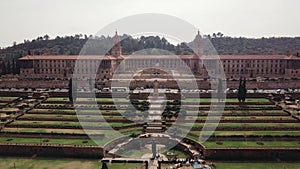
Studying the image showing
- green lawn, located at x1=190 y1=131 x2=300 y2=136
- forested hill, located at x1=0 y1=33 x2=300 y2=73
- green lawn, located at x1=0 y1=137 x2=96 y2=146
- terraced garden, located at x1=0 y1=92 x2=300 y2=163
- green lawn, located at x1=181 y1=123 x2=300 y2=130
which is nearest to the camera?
green lawn, located at x1=0 y1=137 x2=96 y2=146

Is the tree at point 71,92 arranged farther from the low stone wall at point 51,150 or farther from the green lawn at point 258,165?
the green lawn at point 258,165

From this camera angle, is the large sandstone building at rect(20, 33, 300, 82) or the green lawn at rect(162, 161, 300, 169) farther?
the large sandstone building at rect(20, 33, 300, 82)

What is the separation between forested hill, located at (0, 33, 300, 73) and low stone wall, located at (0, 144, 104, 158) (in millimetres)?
78604

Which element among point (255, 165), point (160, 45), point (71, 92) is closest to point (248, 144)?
point (255, 165)

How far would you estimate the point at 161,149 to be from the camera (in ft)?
87.5

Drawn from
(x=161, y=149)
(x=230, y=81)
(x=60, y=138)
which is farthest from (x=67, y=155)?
(x=230, y=81)

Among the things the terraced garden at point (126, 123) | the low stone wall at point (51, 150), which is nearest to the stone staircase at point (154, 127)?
the terraced garden at point (126, 123)

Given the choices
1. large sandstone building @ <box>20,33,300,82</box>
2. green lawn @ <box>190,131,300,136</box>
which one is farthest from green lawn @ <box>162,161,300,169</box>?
large sandstone building @ <box>20,33,300,82</box>

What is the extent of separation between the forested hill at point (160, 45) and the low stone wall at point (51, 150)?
258ft

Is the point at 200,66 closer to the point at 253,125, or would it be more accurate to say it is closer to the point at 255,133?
the point at 253,125

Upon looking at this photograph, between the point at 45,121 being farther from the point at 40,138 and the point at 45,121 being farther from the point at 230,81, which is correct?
the point at 230,81

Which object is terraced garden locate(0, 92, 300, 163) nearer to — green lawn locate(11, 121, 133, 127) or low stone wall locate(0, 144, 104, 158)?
green lawn locate(11, 121, 133, 127)

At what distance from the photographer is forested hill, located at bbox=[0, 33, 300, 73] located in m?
108

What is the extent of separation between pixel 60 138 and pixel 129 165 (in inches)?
319
